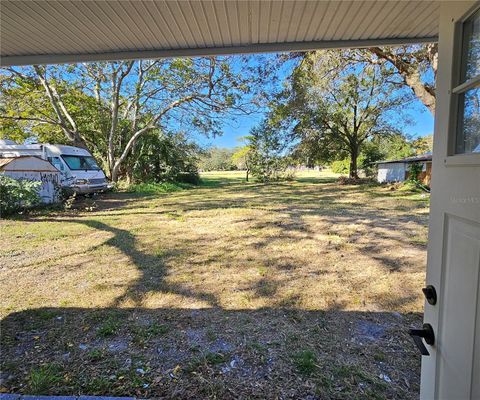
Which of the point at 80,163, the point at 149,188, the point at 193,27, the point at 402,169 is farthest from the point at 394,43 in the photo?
the point at 402,169

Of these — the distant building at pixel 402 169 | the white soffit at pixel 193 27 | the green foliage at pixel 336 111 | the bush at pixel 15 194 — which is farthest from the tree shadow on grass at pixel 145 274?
the distant building at pixel 402 169

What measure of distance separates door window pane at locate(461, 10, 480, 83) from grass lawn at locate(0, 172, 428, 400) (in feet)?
5.82

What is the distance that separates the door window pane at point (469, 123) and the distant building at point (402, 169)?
17.0 metres

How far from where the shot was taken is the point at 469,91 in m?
0.97

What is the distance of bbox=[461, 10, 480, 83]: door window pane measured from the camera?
0.95 meters

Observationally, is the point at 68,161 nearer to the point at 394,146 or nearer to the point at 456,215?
the point at 456,215

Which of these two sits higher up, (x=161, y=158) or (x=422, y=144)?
(x=422, y=144)

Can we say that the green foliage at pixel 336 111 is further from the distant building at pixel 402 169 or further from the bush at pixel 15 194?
the bush at pixel 15 194

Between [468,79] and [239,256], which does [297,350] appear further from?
[239,256]

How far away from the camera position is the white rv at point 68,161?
374 inches

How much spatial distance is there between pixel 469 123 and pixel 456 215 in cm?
31

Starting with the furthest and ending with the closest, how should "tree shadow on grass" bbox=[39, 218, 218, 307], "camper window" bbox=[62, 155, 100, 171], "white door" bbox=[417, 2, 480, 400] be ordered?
"camper window" bbox=[62, 155, 100, 171] → "tree shadow on grass" bbox=[39, 218, 218, 307] → "white door" bbox=[417, 2, 480, 400]

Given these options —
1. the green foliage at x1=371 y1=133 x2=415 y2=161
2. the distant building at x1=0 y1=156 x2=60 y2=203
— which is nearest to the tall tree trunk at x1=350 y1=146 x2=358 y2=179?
the green foliage at x1=371 y1=133 x2=415 y2=161

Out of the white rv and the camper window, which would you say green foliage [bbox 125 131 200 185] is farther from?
the white rv
